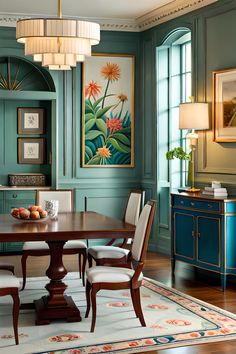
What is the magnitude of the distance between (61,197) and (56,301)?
63.9 inches

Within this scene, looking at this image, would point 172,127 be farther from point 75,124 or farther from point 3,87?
point 3,87

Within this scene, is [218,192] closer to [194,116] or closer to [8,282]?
[194,116]

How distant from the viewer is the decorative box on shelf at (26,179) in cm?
798

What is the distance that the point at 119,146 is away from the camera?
8.30 meters

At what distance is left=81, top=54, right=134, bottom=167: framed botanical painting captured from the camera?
815cm

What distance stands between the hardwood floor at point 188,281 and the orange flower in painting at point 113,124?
171cm

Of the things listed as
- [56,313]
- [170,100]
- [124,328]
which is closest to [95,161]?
[170,100]

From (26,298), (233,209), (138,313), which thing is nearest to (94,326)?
(138,313)

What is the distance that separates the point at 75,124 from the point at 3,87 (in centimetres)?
105

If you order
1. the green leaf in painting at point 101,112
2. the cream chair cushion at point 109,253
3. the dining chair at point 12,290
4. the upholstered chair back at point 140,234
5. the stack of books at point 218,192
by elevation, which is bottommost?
the dining chair at point 12,290

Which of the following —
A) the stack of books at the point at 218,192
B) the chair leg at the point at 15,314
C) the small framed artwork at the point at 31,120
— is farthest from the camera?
the small framed artwork at the point at 31,120

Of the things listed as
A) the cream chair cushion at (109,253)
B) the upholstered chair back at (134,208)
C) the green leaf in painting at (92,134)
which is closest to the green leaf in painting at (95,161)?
the green leaf in painting at (92,134)

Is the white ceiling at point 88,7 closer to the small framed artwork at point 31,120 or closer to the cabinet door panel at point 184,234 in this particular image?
the small framed artwork at point 31,120

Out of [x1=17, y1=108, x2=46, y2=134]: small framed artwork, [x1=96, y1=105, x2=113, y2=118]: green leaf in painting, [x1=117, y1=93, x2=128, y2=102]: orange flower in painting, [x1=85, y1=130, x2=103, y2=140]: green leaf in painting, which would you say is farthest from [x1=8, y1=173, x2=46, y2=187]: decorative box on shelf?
[x1=117, y1=93, x2=128, y2=102]: orange flower in painting
